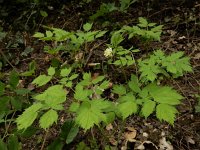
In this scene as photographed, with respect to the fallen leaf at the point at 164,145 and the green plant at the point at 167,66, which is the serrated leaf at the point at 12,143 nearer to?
the green plant at the point at 167,66

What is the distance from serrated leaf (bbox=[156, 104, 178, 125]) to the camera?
169 centimetres

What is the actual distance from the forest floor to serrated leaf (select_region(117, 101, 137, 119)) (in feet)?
2.04

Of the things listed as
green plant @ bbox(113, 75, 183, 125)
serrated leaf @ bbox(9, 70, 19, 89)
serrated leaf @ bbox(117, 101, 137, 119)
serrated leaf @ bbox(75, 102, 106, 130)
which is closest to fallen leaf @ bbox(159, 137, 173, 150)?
green plant @ bbox(113, 75, 183, 125)

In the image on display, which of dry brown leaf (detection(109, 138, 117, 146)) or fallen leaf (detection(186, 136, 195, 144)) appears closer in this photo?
fallen leaf (detection(186, 136, 195, 144))

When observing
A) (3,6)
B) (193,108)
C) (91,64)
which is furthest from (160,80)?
(3,6)

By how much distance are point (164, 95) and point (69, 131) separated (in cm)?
111

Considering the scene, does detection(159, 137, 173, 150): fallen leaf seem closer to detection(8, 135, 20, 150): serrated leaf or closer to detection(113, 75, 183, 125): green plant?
detection(113, 75, 183, 125): green plant

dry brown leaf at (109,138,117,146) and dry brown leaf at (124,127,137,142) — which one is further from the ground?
dry brown leaf at (124,127,137,142)

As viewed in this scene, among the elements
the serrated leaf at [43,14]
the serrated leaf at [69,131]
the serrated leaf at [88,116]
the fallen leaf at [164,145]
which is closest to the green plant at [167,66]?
the serrated leaf at [88,116]

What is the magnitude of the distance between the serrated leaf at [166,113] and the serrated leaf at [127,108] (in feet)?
0.45

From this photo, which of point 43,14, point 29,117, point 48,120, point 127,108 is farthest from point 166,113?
point 43,14

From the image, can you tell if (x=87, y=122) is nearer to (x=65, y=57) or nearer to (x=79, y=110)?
(x=79, y=110)

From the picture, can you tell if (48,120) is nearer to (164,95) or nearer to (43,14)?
(164,95)

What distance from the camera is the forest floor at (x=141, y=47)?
8.80 feet
